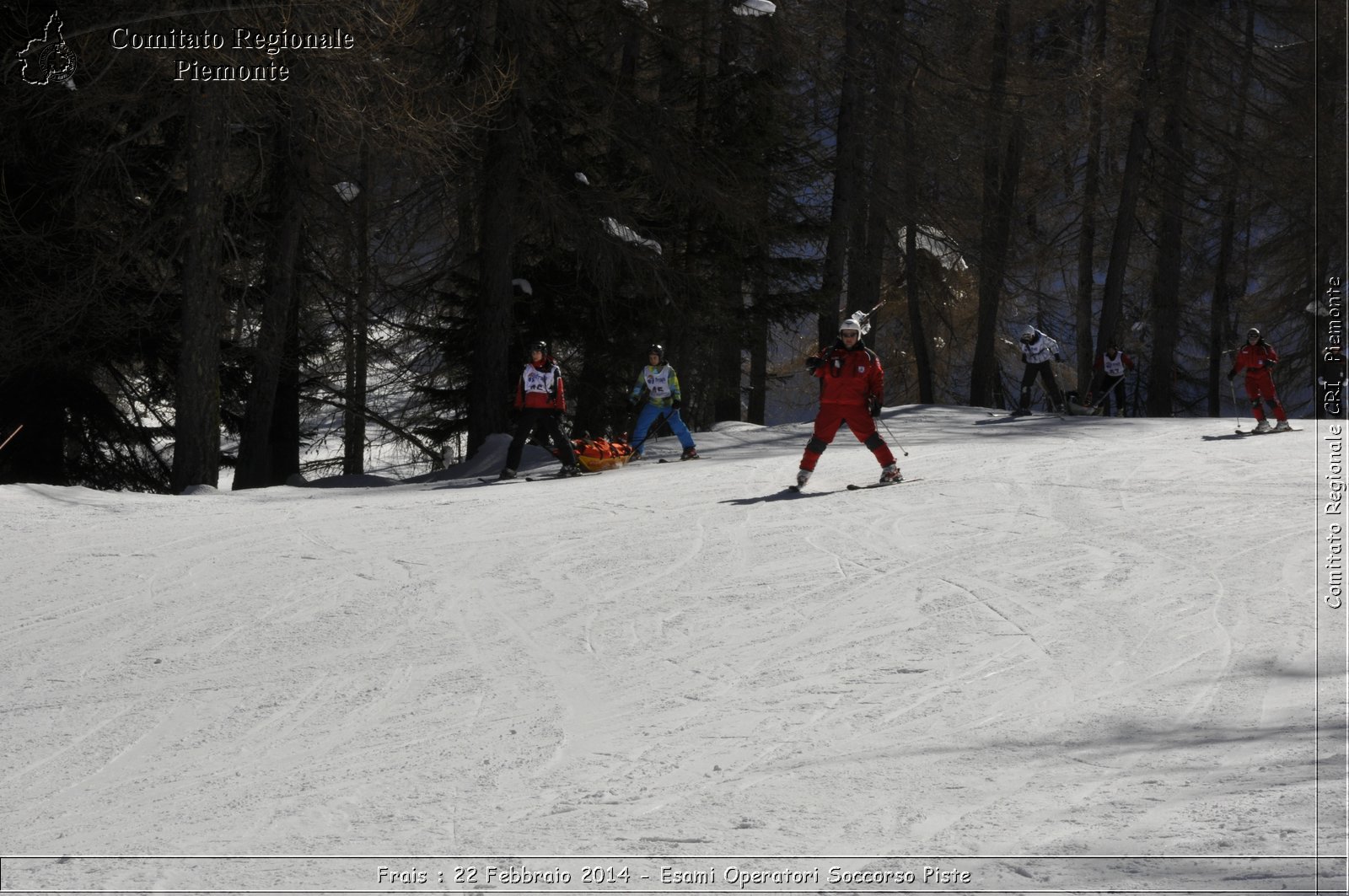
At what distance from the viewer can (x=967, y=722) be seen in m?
6.06

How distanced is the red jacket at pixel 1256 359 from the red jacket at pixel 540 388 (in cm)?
961

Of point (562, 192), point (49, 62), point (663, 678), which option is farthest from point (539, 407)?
point (663, 678)

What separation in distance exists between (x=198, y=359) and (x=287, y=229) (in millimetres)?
3977

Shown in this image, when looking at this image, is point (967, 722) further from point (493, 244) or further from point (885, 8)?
point (885, 8)

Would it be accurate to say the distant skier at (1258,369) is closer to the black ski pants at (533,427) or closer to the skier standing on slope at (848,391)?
the skier standing on slope at (848,391)

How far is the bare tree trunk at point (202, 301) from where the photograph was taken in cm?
1549

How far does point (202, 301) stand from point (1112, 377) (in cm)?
1637

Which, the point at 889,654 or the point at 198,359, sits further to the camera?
the point at 198,359

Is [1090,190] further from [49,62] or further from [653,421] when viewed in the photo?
[49,62]

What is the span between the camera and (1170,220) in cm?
2825

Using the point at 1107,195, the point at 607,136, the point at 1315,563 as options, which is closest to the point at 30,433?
the point at 607,136

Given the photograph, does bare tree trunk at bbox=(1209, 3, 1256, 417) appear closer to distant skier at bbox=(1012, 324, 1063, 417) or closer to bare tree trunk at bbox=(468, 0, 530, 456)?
distant skier at bbox=(1012, 324, 1063, 417)

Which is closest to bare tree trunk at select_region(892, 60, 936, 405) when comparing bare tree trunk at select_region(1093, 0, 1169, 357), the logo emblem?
bare tree trunk at select_region(1093, 0, 1169, 357)

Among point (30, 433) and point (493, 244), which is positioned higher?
point (493, 244)
